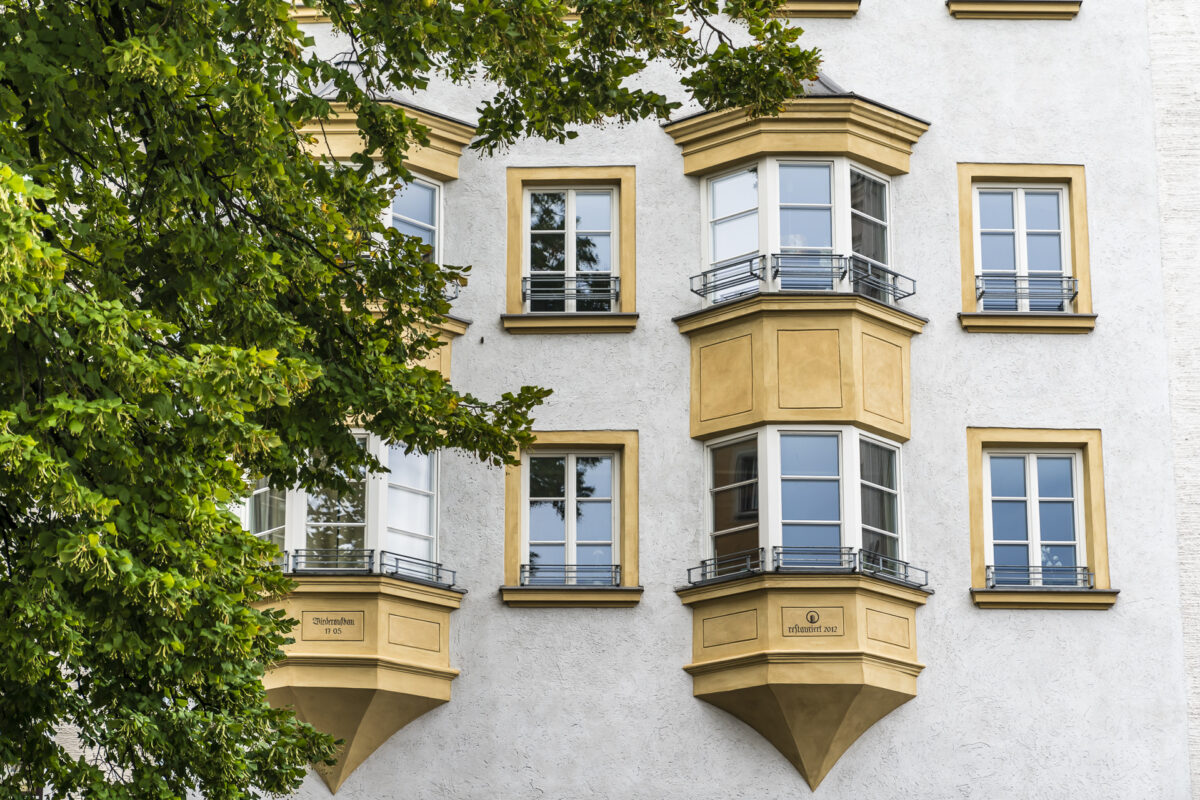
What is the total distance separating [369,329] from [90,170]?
2227 millimetres

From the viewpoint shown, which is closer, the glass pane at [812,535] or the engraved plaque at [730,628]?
the engraved plaque at [730,628]

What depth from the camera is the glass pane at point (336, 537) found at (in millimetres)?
17188

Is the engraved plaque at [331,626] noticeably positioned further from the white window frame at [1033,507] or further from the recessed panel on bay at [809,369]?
the white window frame at [1033,507]

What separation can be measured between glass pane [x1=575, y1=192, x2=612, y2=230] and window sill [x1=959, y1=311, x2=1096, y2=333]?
3859mm

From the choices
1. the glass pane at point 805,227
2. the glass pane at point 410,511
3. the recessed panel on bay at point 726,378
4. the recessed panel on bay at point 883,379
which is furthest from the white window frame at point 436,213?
the recessed panel on bay at point 883,379

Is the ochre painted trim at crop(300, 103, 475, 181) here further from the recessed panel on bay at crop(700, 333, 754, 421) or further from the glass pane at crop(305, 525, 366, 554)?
the glass pane at crop(305, 525, 366, 554)

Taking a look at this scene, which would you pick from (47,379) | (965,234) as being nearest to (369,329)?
(47,379)

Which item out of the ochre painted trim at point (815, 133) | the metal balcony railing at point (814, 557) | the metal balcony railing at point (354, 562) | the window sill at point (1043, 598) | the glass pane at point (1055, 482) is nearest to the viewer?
the metal balcony railing at point (814, 557)

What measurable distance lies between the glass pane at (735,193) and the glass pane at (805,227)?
0.37m

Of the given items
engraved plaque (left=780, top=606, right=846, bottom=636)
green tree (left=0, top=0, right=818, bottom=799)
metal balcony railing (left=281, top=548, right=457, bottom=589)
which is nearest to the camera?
green tree (left=0, top=0, right=818, bottom=799)

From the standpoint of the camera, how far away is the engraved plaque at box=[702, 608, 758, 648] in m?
16.7

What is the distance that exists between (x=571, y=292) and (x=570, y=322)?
1.56 ft

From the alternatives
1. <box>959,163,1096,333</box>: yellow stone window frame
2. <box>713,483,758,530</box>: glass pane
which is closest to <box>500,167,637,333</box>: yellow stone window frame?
<box>713,483,758,530</box>: glass pane

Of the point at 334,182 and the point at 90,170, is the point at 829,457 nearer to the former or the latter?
the point at 334,182
